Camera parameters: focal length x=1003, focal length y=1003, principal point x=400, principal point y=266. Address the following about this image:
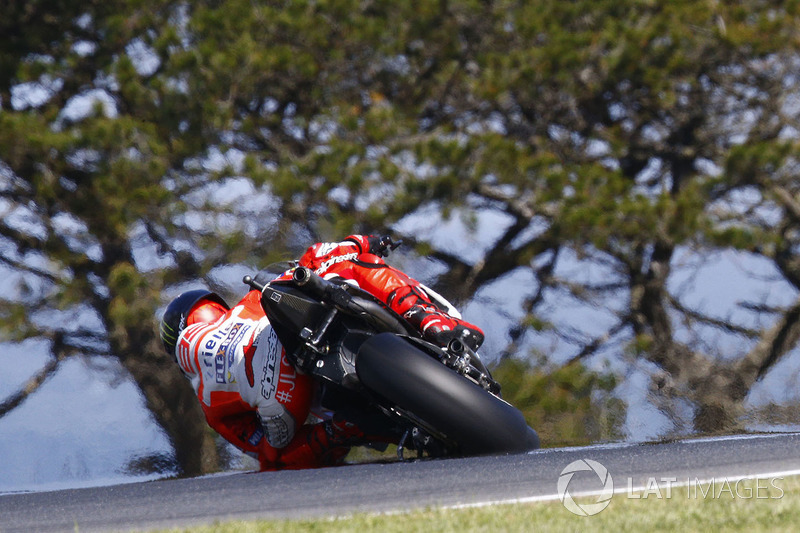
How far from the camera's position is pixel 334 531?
2408 mm

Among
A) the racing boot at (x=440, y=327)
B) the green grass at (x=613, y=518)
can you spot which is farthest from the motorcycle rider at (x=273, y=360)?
the green grass at (x=613, y=518)

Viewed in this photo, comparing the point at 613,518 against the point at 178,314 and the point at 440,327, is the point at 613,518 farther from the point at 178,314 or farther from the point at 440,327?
the point at 178,314

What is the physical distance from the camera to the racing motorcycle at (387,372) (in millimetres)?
3436

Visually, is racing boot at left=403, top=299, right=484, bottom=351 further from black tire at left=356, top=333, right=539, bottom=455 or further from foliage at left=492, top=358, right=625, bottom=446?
foliage at left=492, top=358, right=625, bottom=446

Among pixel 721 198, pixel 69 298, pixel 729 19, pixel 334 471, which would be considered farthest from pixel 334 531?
pixel 729 19

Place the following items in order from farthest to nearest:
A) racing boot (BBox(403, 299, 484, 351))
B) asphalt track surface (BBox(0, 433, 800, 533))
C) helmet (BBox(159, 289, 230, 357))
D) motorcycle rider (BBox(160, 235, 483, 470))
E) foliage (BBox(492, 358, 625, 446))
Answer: foliage (BBox(492, 358, 625, 446))
helmet (BBox(159, 289, 230, 357))
motorcycle rider (BBox(160, 235, 483, 470))
racing boot (BBox(403, 299, 484, 351))
asphalt track surface (BBox(0, 433, 800, 533))

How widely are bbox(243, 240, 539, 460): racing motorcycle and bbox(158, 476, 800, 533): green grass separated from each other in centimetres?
81

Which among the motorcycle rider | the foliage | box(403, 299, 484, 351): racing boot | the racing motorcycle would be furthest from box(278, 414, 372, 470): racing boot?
the foliage

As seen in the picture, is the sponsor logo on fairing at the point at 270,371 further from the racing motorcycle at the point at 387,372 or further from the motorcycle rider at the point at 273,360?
the racing motorcycle at the point at 387,372

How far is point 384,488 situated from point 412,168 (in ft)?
20.3

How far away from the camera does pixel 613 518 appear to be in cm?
246

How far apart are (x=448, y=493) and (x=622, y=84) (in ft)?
25.7

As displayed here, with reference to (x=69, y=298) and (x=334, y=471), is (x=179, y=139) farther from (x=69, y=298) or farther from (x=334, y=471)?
(x=334, y=471)

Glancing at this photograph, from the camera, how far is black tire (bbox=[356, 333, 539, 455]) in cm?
341
